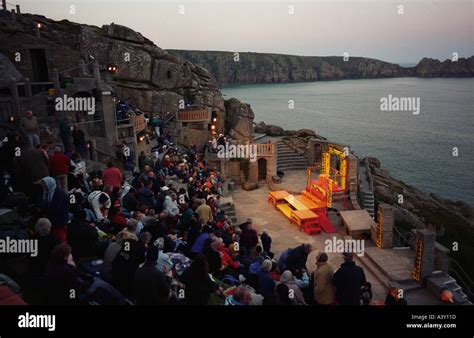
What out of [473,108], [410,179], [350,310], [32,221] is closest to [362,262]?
[350,310]

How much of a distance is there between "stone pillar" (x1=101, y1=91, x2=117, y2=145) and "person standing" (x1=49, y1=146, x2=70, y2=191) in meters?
8.68

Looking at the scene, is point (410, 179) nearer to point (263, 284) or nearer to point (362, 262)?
point (362, 262)

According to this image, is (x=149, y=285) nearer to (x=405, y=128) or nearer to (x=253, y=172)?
(x=253, y=172)

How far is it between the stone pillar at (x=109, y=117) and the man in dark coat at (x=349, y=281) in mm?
13534

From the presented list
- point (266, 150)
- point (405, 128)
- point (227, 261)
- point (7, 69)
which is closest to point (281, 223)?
point (266, 150)

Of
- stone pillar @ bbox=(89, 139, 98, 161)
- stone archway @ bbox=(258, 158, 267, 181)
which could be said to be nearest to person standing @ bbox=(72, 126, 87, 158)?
stone pillar @ bbox=(89, 139, 98, 161)

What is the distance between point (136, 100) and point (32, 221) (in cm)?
2509

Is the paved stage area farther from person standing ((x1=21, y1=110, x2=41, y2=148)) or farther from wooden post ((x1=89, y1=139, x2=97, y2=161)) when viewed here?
person standing ((x1=21, y1=110, x2=41, y2=148))

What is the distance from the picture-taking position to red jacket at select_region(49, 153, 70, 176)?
8539 millimetres

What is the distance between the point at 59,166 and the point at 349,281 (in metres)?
7.02

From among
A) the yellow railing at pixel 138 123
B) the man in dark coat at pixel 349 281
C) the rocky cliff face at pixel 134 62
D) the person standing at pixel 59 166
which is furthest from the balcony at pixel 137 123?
the man in dark coat at pixel 349 281

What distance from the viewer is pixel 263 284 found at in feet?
23.1

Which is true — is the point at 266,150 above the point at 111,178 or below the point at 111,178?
below

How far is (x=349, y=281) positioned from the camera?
22.4 ft
